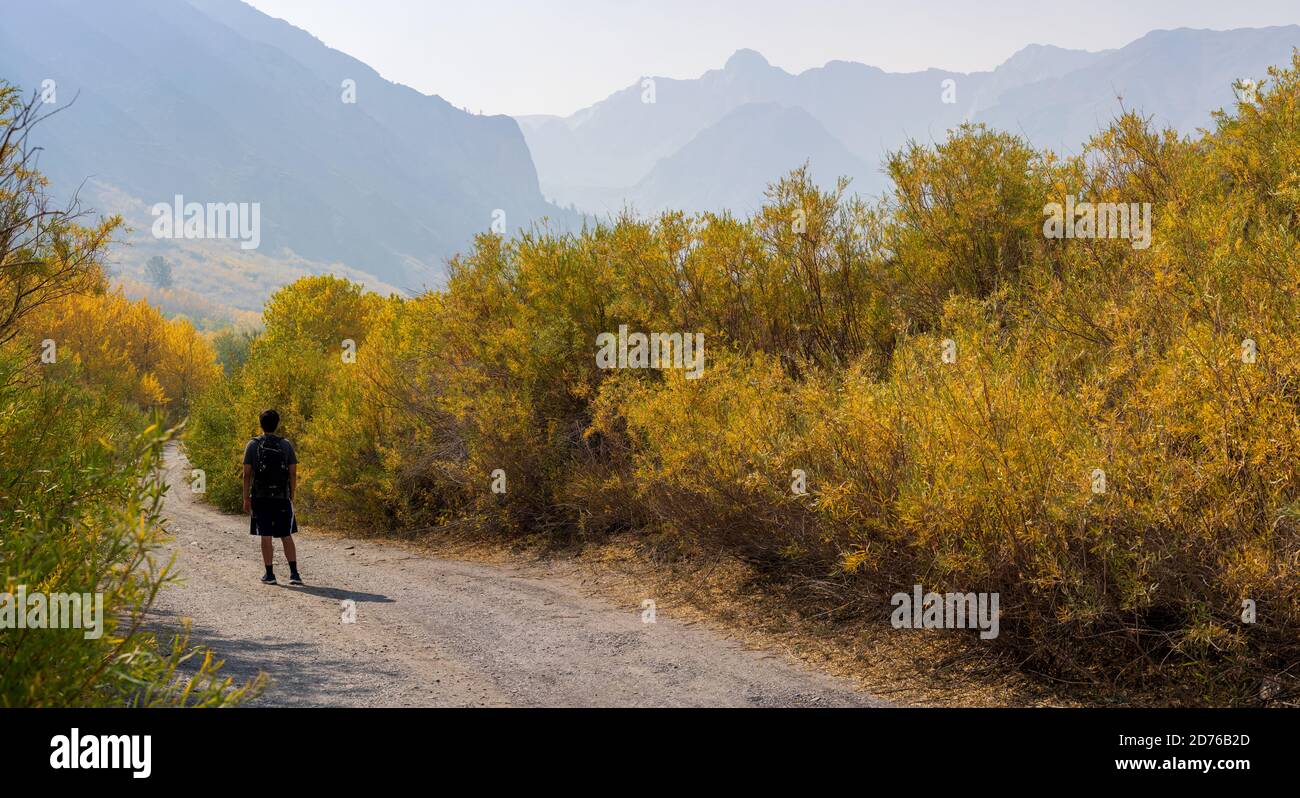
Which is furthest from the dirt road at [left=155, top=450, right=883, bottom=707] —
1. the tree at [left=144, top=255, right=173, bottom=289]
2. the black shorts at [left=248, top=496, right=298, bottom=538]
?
the tree at [left=144, top=255, right=173, bottom=289]

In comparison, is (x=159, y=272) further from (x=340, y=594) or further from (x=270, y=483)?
(x=340, y=594)

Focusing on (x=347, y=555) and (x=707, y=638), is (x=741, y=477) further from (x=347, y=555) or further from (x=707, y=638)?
(x=347, y=555)

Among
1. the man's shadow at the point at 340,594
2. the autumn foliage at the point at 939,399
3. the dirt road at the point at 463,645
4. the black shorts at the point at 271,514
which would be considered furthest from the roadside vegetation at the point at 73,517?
the autumn foliage at the point at 939,399

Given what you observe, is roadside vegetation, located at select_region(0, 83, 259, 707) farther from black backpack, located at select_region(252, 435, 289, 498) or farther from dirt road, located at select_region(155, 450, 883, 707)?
black backpack, located at select_region(252, 435, 289, 498)

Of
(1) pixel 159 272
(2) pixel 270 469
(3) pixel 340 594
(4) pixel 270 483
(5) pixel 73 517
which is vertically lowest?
(3) pixel 340 594

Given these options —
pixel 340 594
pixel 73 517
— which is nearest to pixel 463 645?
pixel 340 594

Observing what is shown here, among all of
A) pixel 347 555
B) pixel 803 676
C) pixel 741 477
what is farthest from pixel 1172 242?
pixel 347 555

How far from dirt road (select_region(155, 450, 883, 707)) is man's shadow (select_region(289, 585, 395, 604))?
0.02m

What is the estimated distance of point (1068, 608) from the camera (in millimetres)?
5965

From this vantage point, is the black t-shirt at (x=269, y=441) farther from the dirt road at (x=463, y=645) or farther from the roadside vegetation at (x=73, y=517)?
the dirt road at (x=463, y=645)

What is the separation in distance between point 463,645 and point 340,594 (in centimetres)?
290

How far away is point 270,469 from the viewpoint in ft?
33.1
